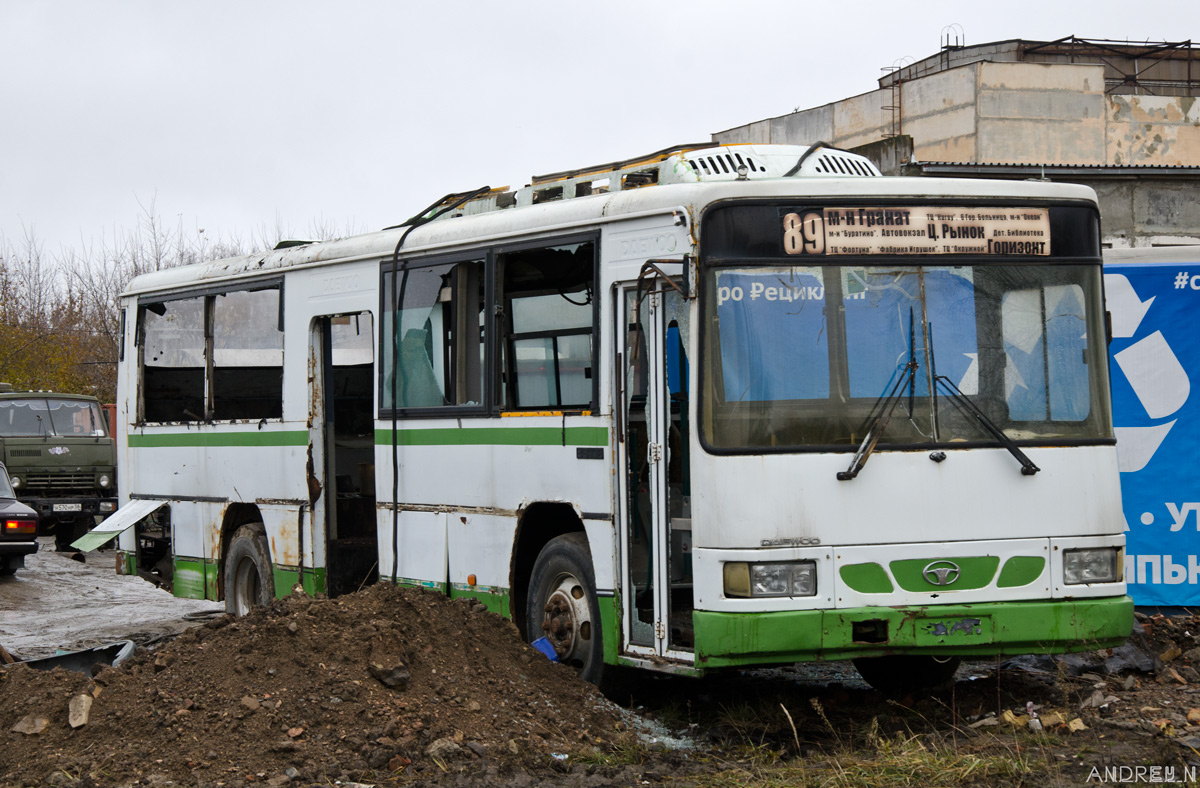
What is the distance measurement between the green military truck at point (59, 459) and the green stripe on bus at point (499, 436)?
14.3 metres

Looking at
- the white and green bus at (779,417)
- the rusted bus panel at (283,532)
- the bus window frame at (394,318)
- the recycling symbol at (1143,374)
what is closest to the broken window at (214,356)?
the rusted bus panel at (283,532)

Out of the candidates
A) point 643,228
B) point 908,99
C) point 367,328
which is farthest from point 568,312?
point 908,99

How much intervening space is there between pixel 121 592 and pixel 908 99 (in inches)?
1075

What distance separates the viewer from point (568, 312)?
27.3ft

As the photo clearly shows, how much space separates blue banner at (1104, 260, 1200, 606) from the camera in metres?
9.98

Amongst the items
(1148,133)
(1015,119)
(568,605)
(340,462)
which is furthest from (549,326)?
(1148,133)

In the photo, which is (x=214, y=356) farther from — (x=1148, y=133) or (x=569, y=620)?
(x=1148, y=133)

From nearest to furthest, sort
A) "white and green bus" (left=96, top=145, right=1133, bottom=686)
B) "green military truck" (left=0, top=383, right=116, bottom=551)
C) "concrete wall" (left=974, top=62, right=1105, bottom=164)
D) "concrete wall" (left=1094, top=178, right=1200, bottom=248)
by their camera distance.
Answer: "white and green bus" (left=96, top=145, right=1133, bottom=686) < "green military truck" (left=0, top=383, right=116, bottom=551) < "concrete wall" (left=1094, top=178, right=1200, bottom=248) < "concrete wall" (left=974, top=62, right=1105, bottom=164)

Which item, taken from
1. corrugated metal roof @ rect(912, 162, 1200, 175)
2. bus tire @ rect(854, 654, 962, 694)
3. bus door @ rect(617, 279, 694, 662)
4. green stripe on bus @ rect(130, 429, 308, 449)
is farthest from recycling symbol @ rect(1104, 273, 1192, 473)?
corrugated metal roof @ rect(912, 162, 1200, 175)

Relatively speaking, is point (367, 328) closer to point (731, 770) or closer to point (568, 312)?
point (568, 312)

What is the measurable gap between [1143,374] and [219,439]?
7.23 m

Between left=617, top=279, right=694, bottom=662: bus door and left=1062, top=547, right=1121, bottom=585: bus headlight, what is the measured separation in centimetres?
189

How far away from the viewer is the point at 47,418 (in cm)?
2369

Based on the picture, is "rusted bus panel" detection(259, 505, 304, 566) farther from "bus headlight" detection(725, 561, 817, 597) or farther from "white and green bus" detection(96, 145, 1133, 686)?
"bus headlight" detection(725, 561, 817, 597)
